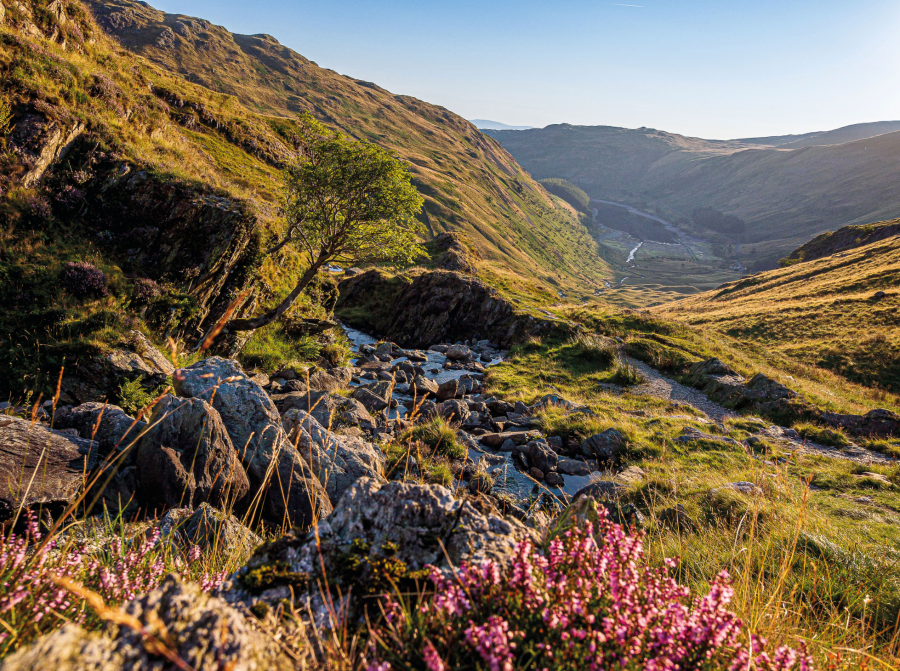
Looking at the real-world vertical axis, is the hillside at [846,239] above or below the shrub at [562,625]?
above

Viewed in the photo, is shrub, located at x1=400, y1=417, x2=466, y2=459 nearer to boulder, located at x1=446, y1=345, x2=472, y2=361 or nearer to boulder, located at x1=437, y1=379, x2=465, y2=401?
boulder, located at x1=437, y1=379, x2=465, y2=401

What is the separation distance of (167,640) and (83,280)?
12394 millimetres

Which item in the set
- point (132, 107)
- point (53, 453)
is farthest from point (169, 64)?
point (53, 453)

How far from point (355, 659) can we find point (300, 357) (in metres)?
16.3

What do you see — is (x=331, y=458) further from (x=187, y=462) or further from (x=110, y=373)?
(x=110, y=373)

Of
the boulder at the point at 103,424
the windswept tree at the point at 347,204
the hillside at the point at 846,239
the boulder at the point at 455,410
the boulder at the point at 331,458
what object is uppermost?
the hillside at the point at 846,239

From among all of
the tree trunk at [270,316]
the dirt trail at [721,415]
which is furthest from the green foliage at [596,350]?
the tree trunk at [270,316]

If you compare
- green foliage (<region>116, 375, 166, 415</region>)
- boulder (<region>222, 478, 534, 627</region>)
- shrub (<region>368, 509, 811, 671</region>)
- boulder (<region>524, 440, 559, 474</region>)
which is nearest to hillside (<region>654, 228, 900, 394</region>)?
boulder (<region>524, 440, 559, 474</region>)

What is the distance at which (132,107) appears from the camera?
47.6 ft

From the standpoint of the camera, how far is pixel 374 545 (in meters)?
2.36

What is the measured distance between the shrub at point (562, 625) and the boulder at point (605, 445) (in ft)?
29.4

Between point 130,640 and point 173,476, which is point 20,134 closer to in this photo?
point 173,476

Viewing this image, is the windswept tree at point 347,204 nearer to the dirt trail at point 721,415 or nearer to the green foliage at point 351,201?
the green foliage at point 351,201

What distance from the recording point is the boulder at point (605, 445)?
10.5 m
